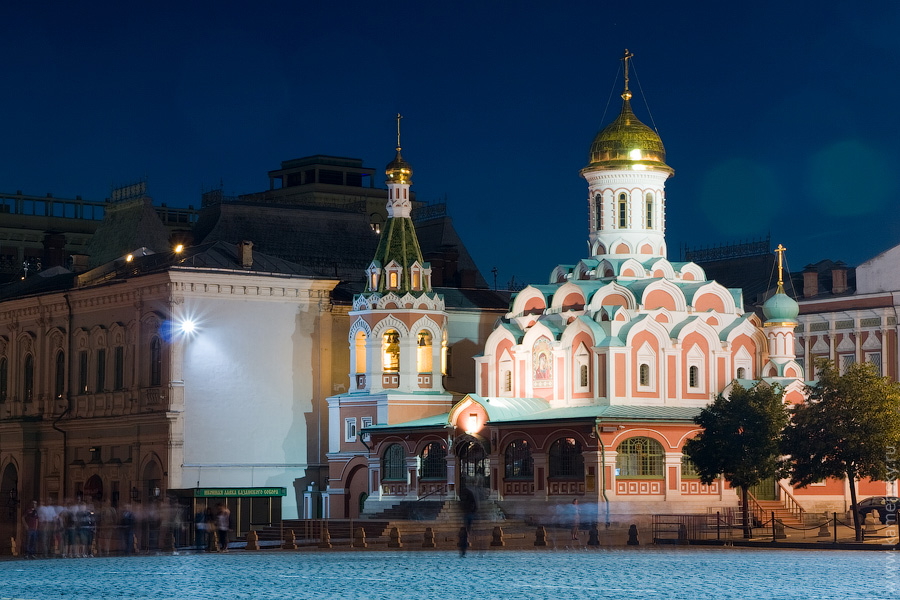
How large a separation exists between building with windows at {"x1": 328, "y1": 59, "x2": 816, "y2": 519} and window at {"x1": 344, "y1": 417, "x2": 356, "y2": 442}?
0.25 ft

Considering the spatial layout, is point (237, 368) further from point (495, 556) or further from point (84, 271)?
point (495, 556)

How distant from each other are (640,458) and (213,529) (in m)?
15.8

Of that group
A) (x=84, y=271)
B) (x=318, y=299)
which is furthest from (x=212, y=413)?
(x=84, y=271)

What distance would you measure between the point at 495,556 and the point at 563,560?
310cm

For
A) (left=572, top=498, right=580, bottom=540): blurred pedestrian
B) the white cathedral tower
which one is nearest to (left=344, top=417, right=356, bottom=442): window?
the white cathedral tower

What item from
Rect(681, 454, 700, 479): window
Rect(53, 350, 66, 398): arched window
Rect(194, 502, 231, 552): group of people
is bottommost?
Rect(194, 502, 231, 552): group of people

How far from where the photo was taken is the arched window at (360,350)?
65000mm

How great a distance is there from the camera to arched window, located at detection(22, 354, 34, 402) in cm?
7519

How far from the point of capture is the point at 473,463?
6006 cm

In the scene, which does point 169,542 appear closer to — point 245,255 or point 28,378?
point 245,255

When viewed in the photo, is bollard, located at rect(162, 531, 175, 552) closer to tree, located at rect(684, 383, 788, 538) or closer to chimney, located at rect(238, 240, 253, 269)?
chimney, located at rect(238, 240, 253, 269)

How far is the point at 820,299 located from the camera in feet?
232

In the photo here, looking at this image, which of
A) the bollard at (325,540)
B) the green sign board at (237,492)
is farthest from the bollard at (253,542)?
the green sign board at (237,492)

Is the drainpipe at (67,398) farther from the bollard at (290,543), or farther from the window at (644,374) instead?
the window at (644,374)
